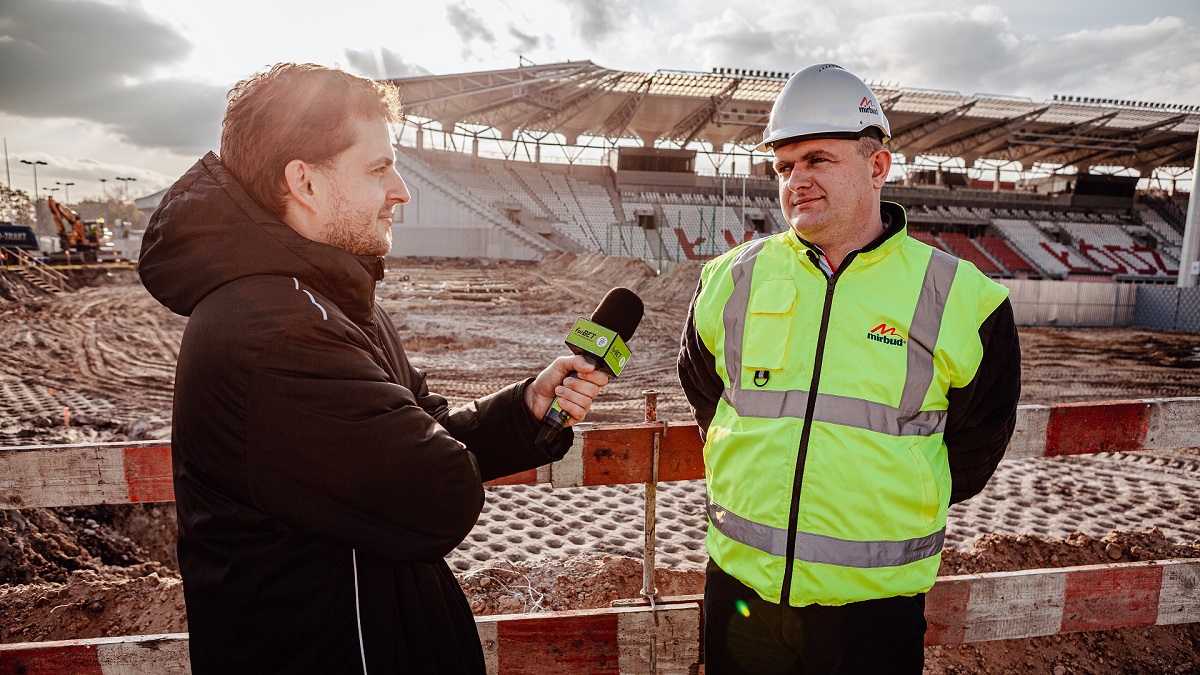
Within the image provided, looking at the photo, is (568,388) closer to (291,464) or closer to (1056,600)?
(291,464)

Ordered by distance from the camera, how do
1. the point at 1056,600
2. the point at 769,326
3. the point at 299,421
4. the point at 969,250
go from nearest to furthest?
the point at 299,421 → the point at 769,326 → the point at 1056,600 → the point at 969,250

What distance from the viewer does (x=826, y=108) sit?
6.60 feet

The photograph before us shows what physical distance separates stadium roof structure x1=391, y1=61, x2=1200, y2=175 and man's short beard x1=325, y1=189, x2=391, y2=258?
3822 cm

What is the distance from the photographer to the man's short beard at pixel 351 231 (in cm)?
134

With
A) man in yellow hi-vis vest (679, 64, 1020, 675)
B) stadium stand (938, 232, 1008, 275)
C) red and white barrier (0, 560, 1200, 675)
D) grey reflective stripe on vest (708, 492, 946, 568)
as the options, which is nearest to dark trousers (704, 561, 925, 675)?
man in yellow hi-vis vest (679, 64, 1020, 675)

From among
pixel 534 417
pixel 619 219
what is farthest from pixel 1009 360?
pixel 619 219

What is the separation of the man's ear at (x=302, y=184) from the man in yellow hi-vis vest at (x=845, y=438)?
4.01 ft

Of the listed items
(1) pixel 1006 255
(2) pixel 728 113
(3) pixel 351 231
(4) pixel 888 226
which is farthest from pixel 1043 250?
(3) pixel 351 231

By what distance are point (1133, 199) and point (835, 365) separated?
65.0 metres

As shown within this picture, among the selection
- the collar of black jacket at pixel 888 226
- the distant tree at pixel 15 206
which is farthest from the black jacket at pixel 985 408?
the distant tree at pixel 15 206

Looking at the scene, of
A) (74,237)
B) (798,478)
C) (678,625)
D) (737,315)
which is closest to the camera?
(798,478)

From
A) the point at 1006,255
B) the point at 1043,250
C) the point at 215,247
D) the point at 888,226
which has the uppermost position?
the point at 1043,250

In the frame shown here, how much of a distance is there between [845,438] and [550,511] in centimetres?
403

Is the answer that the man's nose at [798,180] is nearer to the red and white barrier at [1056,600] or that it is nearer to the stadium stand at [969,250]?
the red and white barrier at [1056,600]
